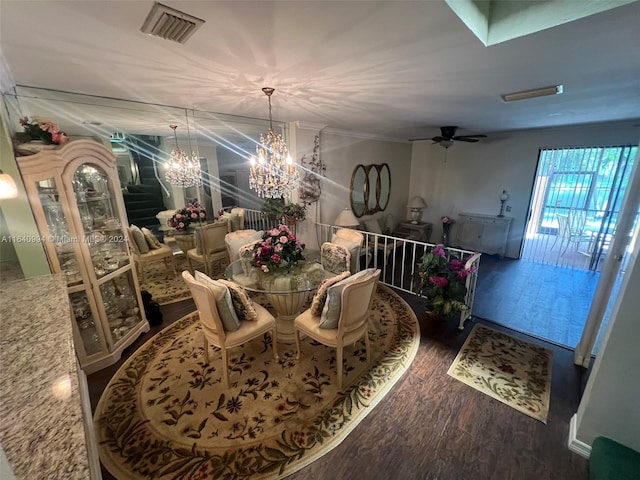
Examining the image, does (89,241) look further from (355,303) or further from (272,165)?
(355,303)

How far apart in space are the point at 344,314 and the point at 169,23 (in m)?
1.90

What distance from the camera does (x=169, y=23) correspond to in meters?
1.13

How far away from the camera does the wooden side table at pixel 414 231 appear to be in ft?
18.7

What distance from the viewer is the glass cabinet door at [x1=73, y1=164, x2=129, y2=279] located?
221cm

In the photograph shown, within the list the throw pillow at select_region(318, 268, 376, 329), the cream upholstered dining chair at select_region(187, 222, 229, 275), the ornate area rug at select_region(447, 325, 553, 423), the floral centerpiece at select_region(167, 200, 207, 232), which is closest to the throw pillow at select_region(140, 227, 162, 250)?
the floral centerpiece at select_region(167, 200, 207, 232)

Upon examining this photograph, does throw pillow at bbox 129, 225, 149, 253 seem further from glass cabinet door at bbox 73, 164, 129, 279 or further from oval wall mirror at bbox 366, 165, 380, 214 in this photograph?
oval wall mirror at bbox 366, 165, 380, 214

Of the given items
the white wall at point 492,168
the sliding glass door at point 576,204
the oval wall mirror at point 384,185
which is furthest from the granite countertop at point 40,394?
the white wall at point 492,168

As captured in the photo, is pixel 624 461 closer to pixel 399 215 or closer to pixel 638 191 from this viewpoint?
pixel 638 191

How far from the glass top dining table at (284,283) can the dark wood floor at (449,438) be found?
1.10m

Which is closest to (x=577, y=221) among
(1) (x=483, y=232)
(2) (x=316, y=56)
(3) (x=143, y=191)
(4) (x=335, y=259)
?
(1) (x=483, y=232)

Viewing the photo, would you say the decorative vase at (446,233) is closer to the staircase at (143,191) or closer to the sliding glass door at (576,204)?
the sliding glass door at (576,204)

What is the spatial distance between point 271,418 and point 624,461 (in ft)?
6.74

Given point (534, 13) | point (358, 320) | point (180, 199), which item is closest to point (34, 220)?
point (180, 199)

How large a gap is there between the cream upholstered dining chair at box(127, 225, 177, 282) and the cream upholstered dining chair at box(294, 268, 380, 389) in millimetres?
2496
